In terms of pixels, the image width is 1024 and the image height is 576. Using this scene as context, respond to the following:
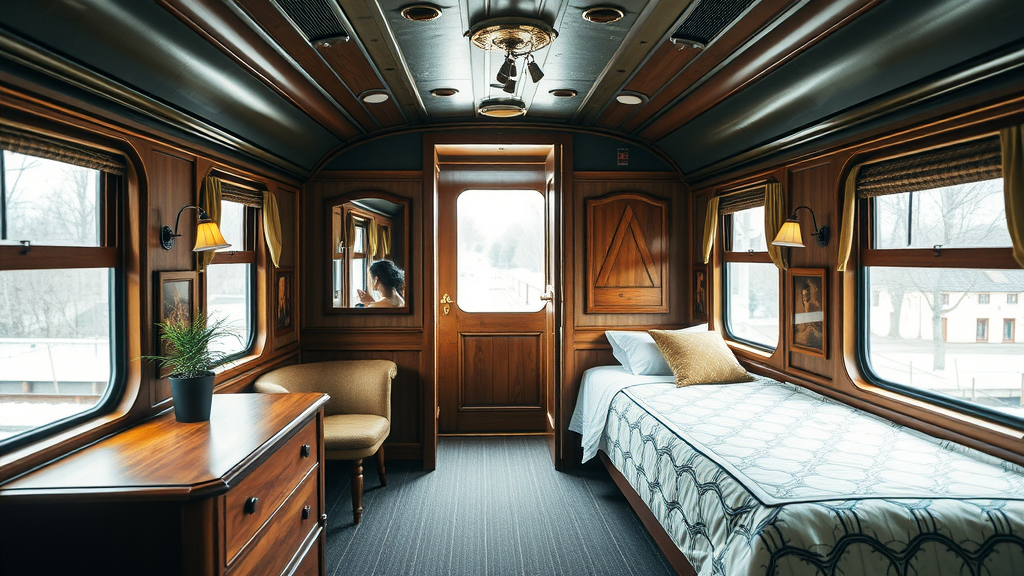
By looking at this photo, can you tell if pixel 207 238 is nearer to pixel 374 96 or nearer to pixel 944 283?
pixel 374 96

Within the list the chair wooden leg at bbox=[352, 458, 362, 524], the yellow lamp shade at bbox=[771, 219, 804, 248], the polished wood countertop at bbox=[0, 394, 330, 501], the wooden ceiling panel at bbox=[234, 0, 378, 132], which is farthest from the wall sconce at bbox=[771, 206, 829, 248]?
the chair wooden leg at bbox=[352, 458, 362, 524]

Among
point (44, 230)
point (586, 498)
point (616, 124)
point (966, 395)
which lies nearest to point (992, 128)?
point (966, 395)

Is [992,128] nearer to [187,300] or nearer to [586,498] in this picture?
[586,498]

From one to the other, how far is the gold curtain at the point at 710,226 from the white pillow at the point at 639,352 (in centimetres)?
59

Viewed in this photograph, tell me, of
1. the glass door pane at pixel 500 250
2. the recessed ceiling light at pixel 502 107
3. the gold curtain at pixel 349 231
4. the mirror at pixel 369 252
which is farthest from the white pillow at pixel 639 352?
the gold curtain at pixel 349 231

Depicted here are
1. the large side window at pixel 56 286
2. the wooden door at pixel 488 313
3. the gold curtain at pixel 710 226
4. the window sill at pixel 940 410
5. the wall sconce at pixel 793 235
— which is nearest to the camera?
the large side window at pixel 56 286

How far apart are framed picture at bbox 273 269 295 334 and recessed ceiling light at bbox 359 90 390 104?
1396 millimetres

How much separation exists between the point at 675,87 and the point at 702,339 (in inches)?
67.1

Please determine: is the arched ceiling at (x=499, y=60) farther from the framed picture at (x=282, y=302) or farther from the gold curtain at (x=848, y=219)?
the framed picture at (x=282, y=302)

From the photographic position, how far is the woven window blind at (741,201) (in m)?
4.10

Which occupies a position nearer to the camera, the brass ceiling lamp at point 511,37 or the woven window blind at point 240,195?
the brass ceiling lamp at point 511,37

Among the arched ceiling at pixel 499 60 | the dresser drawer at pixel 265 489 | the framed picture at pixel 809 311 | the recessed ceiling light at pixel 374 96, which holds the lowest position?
the dresser drawer at pixel 265 489

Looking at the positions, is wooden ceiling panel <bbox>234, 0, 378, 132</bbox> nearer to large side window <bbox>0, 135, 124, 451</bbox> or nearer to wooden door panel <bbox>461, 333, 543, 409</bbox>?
large side window <bbox>0, 135, 124, 451</bbox>

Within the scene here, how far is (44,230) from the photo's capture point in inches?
87.5
